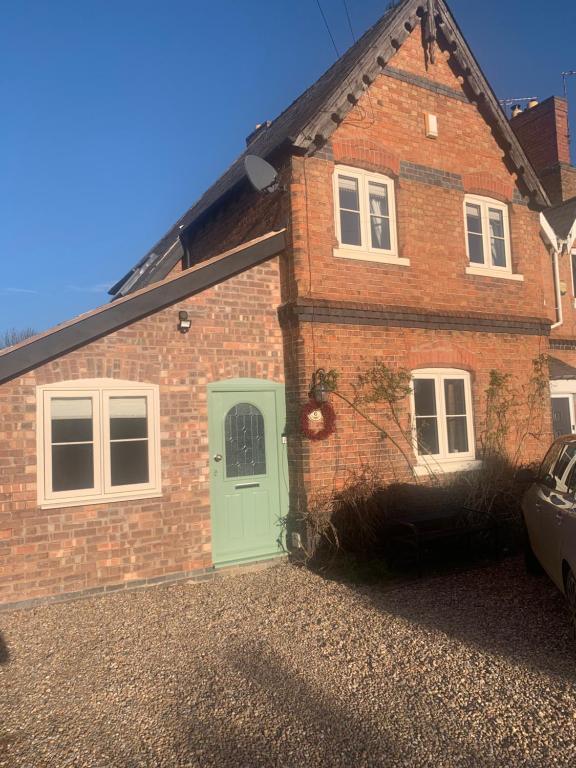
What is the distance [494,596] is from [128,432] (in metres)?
4.54

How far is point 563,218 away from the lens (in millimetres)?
A: 12664

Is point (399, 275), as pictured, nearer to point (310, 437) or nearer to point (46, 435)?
point (310, 437)

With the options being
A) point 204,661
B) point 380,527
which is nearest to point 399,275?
point 380,527

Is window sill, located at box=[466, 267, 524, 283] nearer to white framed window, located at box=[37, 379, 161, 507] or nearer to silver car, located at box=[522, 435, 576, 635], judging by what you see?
silver car, located at box=[522, 435, 576, 635]

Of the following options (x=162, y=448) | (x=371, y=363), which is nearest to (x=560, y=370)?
(x=371, y=363)

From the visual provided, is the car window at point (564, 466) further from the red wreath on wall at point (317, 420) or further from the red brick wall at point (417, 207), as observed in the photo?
the red brick wall at point (417, 207)

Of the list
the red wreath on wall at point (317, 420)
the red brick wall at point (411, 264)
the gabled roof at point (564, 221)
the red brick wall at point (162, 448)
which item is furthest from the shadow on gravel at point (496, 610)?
the gabled roof at point (564, 221)

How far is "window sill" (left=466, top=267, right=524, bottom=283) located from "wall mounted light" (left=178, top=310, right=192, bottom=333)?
15.8 feet

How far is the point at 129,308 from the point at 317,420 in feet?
9.16

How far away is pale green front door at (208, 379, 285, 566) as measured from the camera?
25.0 feet

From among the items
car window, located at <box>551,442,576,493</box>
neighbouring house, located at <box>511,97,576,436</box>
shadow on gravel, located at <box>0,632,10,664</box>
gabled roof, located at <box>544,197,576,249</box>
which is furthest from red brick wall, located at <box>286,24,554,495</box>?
shadow on gravel, located at <box>0,632,10,664</box>

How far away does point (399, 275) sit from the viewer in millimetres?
8828

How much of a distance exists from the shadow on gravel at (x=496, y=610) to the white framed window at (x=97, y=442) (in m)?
2.91

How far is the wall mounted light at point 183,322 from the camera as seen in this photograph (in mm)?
7398
